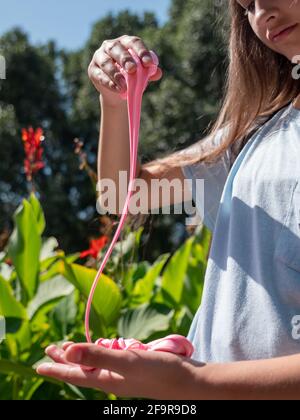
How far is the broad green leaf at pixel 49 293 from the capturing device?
1.82 meters

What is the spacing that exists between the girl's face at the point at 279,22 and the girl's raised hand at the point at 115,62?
5.5 inches

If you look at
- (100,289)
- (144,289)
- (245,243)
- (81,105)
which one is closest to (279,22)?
(245,243)

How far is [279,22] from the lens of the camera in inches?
33.4

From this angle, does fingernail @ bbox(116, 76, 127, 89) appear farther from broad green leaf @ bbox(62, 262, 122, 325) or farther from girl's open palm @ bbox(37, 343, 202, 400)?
broad green leaf @ bbox(62, 262, 122, 325)

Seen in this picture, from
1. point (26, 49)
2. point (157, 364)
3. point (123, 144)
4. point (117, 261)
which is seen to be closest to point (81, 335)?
point (117, 261)

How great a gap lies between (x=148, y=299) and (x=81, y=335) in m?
0.32

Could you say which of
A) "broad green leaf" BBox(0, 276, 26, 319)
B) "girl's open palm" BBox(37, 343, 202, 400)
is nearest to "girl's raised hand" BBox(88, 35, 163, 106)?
"girl's open palm" BBox(37, 343, 202, 400)

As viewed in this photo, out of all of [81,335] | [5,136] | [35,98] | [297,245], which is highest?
[35,98]

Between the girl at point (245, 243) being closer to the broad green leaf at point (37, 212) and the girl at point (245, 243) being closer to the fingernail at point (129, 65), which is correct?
the fingernail at point (129, 65)

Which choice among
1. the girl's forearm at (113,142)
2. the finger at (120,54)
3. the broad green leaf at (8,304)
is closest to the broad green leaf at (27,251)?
the broad green leaf at (8,304)

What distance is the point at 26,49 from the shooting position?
13984mm

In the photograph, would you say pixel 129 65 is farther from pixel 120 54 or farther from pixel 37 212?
pixel 37 212

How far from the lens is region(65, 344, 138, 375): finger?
0.62m
